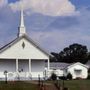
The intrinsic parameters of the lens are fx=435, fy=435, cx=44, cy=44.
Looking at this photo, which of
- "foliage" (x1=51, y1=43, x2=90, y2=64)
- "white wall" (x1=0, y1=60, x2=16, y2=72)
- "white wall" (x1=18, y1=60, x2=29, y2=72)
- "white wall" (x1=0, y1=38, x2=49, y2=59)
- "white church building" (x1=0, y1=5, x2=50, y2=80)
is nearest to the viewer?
"white church building" (x1=0, y1=5, x2=50, y2=80)

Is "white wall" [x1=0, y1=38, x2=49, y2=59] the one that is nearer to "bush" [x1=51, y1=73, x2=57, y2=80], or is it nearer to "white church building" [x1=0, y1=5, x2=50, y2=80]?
"white church building" [x1=0, y1=5, x2=50, y2=80]

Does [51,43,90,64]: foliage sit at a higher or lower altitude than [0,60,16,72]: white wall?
higher

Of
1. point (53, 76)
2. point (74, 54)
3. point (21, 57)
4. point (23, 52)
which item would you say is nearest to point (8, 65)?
point (21, 57)

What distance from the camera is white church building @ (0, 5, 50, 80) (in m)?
59.1

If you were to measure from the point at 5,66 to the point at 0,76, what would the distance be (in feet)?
6.04

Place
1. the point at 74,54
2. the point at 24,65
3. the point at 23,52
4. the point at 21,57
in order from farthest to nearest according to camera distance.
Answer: the point at 74,54 → the point at 24,65 → the point at 23,52 → the point at 21,57

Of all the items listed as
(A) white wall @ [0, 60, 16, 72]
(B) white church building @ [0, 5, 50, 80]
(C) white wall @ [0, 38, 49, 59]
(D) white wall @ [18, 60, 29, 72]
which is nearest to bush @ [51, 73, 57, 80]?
(B) white church building @ [0, 5, 50, 80]

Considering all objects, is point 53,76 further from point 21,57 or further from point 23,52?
point 23,52

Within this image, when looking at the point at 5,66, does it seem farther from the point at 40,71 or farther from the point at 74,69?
the point at 74,69

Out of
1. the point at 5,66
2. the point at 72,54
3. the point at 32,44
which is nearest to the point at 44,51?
the point at 32,44

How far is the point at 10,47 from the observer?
194ft

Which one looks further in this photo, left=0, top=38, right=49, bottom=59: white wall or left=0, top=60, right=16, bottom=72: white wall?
left=0, top=60, right=16, bottom=72: white wall

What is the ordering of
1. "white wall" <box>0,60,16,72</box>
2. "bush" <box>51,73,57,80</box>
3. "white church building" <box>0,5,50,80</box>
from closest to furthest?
"bush" <box>51,73,57,80</box>
"white church building" <box>0,5,50,80</box>
"white wall" <box>0,60,16,72</box>

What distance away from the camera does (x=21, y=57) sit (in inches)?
2360
